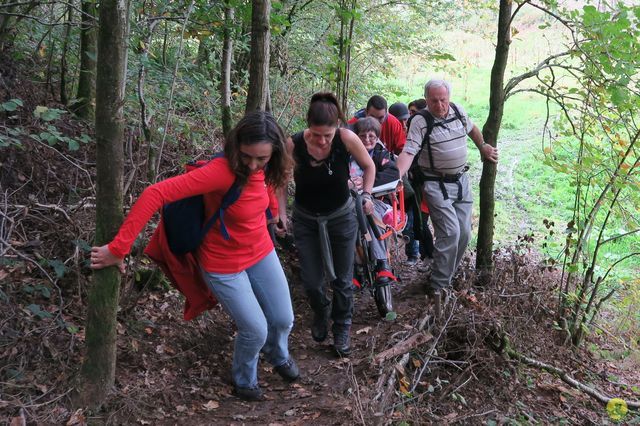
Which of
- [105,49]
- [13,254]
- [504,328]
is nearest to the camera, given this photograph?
[105,49]

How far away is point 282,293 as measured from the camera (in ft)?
13.0

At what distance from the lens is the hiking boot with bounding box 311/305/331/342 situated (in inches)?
197

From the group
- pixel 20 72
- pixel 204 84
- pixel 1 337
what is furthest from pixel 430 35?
pixel 1 337

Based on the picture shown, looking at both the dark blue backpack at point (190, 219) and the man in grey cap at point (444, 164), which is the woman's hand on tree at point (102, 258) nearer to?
the dark blue backpack at point (190, 219)

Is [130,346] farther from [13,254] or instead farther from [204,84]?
[204,84]

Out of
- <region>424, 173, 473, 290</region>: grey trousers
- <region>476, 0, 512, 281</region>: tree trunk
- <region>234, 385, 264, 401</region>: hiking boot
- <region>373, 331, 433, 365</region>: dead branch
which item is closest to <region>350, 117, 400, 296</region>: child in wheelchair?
<region>424, 173, 473, 290</region>: grey trousers

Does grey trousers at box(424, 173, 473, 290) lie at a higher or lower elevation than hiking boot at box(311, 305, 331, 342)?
higher

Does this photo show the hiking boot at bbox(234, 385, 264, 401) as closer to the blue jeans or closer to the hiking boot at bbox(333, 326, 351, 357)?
the blue jeans

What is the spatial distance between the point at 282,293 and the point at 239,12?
3.56 meters

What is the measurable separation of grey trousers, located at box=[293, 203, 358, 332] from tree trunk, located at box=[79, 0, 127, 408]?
1.83 metres

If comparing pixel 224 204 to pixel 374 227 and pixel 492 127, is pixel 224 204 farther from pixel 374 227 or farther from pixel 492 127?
pixel 492 127

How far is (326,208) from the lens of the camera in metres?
4.60

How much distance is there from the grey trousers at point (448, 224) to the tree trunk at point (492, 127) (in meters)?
0.50

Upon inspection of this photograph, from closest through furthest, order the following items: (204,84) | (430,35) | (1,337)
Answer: (1,337), (204,84), (430,35)
